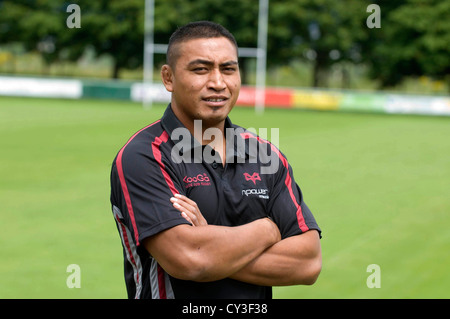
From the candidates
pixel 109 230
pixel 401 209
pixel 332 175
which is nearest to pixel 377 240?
pixel 401 209

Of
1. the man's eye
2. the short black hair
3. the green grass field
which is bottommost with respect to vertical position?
the green grass field

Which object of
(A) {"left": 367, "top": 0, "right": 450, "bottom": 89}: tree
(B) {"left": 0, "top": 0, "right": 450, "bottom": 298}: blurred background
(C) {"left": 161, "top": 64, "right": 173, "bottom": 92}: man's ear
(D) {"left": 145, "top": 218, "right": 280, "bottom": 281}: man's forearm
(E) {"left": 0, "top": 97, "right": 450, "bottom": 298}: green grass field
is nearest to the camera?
(D) {"left": 145, "top": 218, "right": 280, "bottom": 281}: man's forearm

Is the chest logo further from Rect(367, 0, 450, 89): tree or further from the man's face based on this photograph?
Rect(367, 0, 450, 89): tree

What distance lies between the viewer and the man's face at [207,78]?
3.01 meters

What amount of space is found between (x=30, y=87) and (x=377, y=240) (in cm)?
3134

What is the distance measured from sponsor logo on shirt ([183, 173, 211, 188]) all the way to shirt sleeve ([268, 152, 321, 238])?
354mm

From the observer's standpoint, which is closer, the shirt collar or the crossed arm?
the crossed arm

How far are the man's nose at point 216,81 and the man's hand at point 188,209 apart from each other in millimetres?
506

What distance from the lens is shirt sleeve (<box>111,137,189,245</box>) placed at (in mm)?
2893

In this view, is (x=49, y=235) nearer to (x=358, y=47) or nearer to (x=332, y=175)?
(x=332, y=175)

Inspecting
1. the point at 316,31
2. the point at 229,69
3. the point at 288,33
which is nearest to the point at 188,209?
the point at 229,69

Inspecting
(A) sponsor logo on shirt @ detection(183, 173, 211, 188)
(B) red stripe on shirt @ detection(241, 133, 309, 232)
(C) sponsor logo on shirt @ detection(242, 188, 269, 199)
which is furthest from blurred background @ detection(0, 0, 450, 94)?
(A) sponsor logo on shirt @ detection(183, 173, 211, 188)

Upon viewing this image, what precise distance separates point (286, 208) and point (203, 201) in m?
0.43

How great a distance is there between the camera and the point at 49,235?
7.98 meters
